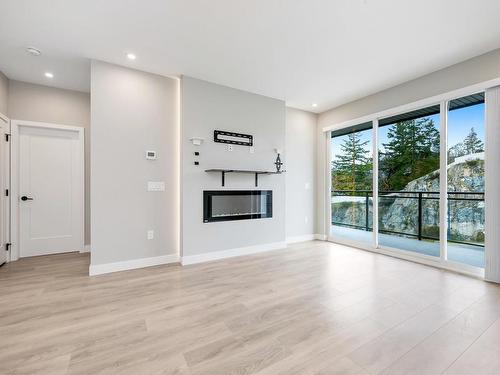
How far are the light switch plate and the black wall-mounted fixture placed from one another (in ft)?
3.64

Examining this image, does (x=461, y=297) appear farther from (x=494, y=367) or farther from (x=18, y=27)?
(x=18, y=27)

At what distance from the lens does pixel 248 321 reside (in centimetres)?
209

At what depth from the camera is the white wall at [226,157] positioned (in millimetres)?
3730

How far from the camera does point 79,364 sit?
1.57 metres

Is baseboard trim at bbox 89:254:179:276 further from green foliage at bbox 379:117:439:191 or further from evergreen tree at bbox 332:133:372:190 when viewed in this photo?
green foliage at bbox 379:117:439:191

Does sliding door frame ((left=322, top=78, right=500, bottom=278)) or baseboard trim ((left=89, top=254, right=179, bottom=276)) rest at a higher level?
sliding door frame ((left=322, top=78, right=500, bottom=278))

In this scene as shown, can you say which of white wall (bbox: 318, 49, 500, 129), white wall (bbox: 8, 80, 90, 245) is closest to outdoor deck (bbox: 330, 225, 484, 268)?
white wall (bbox: 318, 49, 500, 129)

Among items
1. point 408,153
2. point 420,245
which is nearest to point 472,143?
point 408,153

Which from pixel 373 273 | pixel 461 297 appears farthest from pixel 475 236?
pixel 373 273

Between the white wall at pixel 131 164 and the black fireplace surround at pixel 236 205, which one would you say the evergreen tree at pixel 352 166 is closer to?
the black fireplace surround at pixel 236 205

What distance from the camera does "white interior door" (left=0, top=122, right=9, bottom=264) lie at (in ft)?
11.9

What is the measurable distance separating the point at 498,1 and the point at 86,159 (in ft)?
19.2

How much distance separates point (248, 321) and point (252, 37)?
2955mm

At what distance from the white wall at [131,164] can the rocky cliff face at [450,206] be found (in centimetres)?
377
